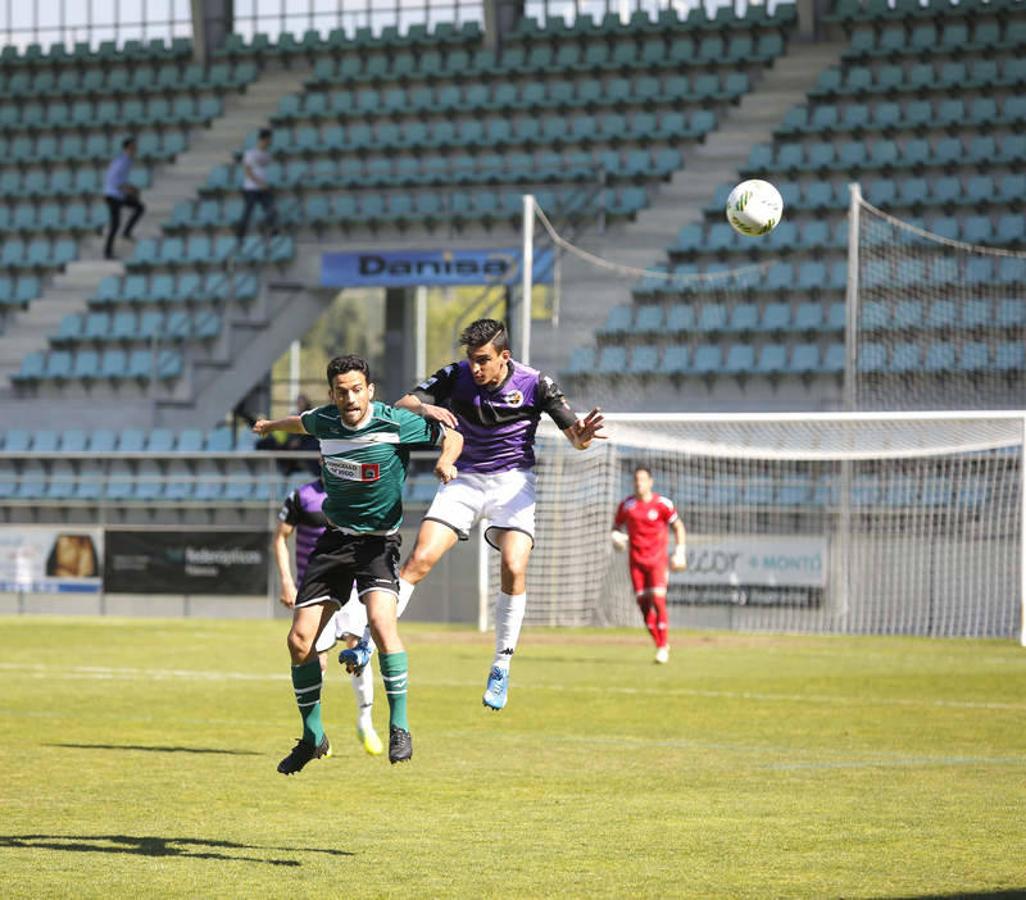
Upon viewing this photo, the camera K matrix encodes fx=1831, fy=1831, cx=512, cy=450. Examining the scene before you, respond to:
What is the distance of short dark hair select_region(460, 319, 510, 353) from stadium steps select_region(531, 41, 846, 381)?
18994mm

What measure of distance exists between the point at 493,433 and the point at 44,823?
3441 millimetres

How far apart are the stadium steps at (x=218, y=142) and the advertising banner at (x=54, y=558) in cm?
971

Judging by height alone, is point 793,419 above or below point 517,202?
below

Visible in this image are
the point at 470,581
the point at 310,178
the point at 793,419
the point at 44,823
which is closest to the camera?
the point at 44,823

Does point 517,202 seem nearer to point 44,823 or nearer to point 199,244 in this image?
point 199,244

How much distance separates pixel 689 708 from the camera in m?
15.1

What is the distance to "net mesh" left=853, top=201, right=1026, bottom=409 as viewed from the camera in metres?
24.5

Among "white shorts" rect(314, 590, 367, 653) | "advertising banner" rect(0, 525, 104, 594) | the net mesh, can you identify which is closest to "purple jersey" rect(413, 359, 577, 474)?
"white shorts" rect(314, 590, 367, 653)

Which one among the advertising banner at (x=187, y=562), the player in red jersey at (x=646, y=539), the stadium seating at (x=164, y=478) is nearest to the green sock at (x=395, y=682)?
the player in red jersey at (x=646, y=539)

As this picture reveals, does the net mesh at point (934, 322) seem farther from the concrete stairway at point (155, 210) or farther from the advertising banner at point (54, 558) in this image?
the concrete stairway at point (155, 210)

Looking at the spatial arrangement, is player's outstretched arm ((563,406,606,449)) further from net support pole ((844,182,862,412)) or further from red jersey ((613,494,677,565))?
net support pole ((844,182,862,412))

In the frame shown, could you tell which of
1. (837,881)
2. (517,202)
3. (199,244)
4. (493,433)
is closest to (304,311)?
(199,244)

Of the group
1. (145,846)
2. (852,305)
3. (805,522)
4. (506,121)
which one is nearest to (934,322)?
(852,305)

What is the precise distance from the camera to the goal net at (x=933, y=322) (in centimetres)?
2448
